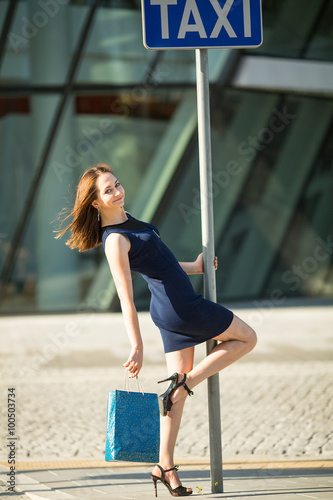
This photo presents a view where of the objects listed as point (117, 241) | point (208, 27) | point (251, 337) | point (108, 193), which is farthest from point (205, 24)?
point (251, 337)

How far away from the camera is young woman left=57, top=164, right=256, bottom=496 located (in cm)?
361

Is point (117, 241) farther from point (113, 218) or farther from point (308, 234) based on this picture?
point (308, 234)

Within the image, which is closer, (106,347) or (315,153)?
(106,347)

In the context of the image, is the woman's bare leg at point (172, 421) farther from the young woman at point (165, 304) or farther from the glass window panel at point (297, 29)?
the glass window panel at point (297, 29)

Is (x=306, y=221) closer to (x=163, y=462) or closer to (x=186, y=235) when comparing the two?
(x=186, y=235)

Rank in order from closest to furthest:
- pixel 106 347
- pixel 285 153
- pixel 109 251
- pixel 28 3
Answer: pixel 109 251 < pixel 106 347 < pixel 28 3 < pixel 285 153

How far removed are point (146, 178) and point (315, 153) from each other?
3450 mm

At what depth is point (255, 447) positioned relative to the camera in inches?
198

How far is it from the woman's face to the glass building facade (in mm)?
9015

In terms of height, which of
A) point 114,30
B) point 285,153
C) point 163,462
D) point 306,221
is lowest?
point 163,462

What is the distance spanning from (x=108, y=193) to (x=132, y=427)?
1171 millimetres

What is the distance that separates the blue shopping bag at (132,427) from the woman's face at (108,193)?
3.09 feet

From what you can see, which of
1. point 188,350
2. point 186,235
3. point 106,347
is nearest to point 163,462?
point 188,350

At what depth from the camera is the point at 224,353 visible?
371 cm
